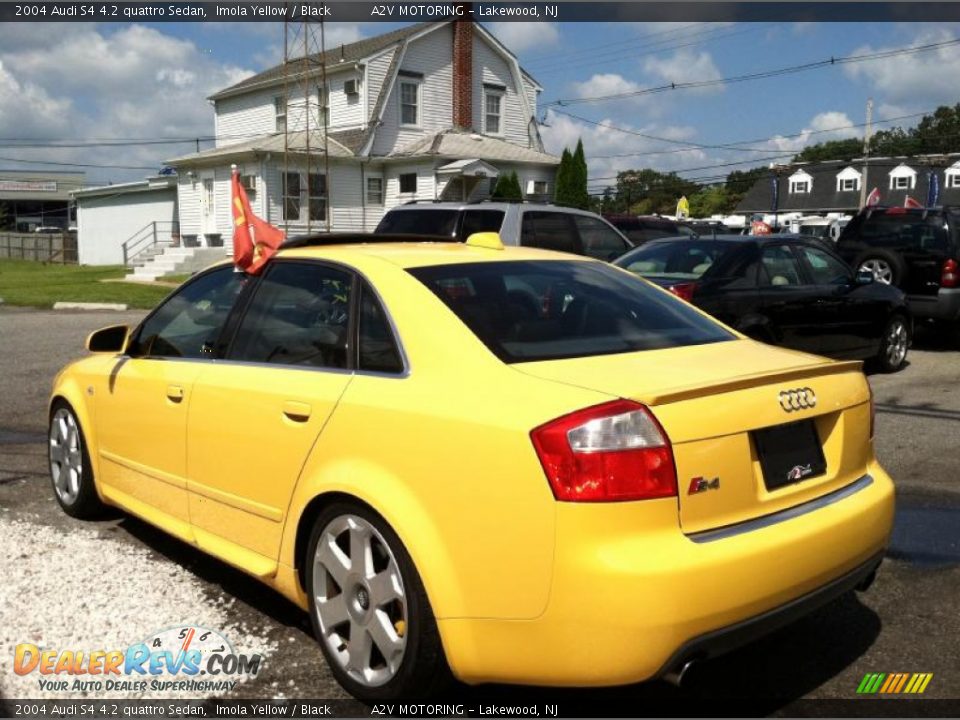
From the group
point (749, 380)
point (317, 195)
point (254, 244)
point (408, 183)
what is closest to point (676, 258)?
point (254, 244)

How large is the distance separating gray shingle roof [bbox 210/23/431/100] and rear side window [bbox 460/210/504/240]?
1890 centimetres

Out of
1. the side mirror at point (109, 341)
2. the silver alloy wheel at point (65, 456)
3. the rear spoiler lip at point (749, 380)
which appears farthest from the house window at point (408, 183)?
the rear spoiler lip at point (749, 380)

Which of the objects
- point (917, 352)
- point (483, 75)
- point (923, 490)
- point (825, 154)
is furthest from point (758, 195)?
point (923, 490)

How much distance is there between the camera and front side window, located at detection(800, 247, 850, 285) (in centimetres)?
934

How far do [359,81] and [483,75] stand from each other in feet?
16.8

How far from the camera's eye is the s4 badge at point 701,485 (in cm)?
270

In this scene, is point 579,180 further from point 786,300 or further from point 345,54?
point 786,300

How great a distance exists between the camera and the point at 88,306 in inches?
739

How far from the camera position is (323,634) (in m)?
3.30

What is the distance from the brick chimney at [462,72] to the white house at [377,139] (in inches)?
1.4

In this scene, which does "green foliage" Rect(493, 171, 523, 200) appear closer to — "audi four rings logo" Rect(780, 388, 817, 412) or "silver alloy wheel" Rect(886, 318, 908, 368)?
"silver alloy wheel" Rect(886, 318, 908, 368)

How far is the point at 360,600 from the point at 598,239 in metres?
9.76

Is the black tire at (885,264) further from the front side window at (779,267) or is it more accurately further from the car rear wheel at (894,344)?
the front side window at (779,267)

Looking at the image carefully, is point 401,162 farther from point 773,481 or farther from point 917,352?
point 773,481
